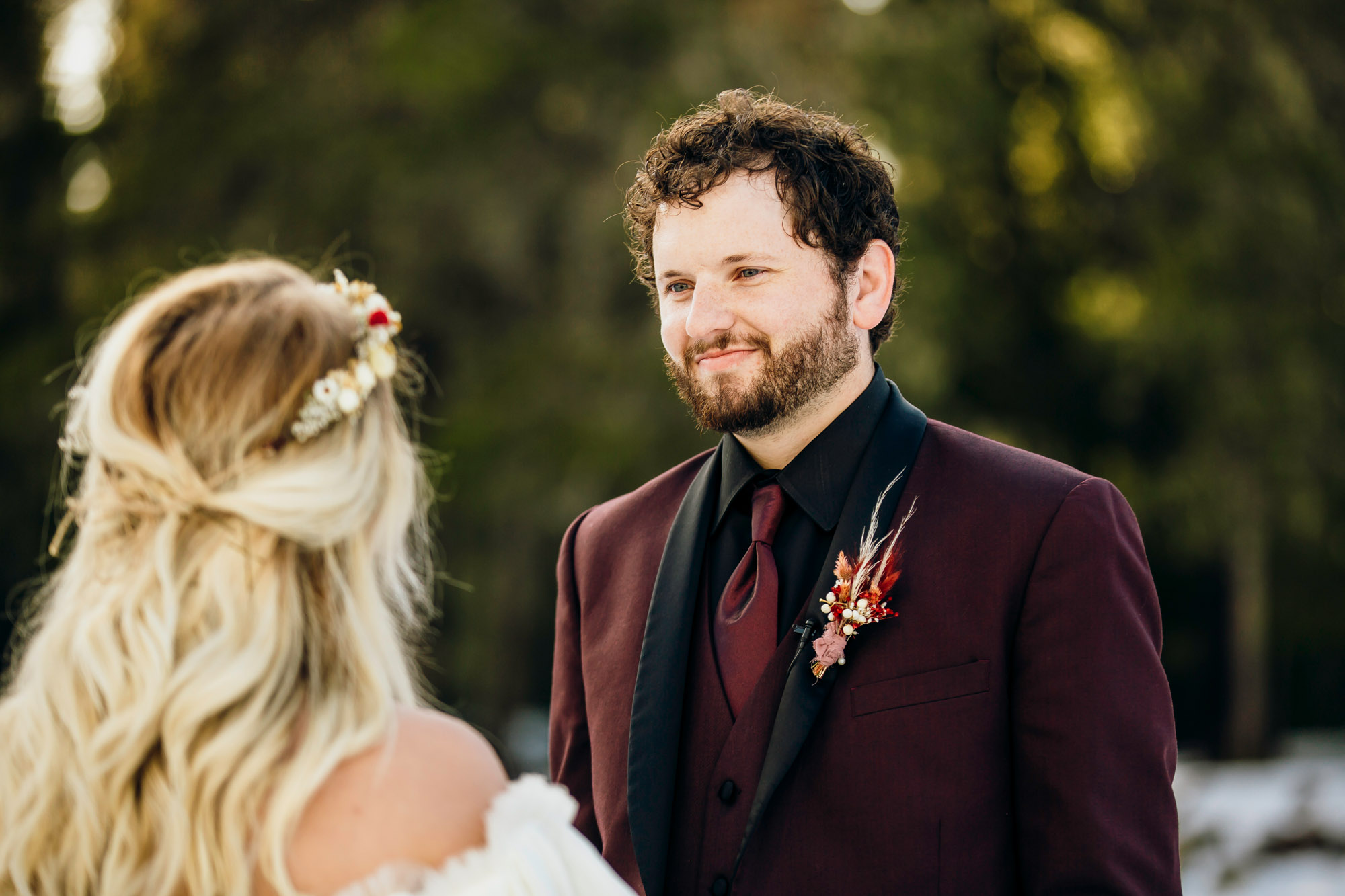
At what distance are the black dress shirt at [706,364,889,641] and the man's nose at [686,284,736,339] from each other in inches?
12.0

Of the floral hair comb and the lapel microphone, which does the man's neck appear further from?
the floral hair comb

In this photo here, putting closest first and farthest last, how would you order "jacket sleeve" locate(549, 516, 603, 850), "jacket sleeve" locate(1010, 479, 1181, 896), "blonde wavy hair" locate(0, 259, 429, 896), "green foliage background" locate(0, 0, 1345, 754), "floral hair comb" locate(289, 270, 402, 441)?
"blonde wavy hair" locate(0, 259, 429, 896) → "floral hair comb" locate(289, 270, 402, 441) → "jacket sleeve" locate(1010, 479, 1181, 896) → "jacket sleeve" locate(549, 516, 603, 850) → "green foliage background" locate(0, 0, 1345, 754)

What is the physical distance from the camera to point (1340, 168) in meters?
8.93

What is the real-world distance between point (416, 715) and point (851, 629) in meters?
0.81

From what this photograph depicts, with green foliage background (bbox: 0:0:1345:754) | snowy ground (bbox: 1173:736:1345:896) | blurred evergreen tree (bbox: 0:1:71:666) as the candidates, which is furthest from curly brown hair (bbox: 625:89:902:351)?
blurred evergreen tree (bbox: 0:1:71:666)

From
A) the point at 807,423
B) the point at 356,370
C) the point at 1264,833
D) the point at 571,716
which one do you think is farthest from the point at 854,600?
the point at 1264,833

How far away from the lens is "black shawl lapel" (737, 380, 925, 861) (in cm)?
201

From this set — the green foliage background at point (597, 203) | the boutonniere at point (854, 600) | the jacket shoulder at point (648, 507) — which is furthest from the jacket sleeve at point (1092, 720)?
the green foliage background at point (597, 203)

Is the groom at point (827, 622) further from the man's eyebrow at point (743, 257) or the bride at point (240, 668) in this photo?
the bride at point (240, 668)

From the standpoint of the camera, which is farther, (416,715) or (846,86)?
(846,86)

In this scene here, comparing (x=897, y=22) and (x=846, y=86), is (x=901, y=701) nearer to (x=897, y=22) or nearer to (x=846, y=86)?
(x=846, y=86)

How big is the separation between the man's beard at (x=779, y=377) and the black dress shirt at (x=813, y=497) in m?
0.08

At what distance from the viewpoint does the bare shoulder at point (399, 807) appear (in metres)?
1.49

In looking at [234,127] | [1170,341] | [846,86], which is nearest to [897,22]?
[846,86]
